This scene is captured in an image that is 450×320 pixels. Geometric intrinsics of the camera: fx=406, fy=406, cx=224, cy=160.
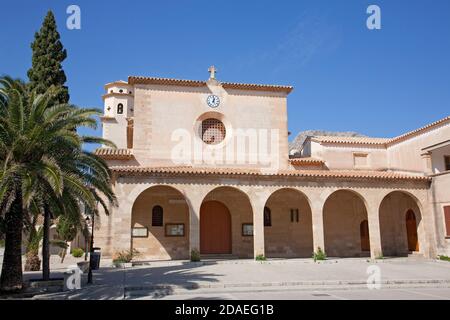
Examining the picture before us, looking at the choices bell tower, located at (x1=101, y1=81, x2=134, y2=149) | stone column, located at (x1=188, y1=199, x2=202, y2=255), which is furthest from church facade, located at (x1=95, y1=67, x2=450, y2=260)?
bell tower, located at (x1=101, y1=81, x2=134, y2=149)

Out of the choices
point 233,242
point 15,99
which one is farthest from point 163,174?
point 15,99

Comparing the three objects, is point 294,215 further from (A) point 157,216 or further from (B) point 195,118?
(B) point 195,118

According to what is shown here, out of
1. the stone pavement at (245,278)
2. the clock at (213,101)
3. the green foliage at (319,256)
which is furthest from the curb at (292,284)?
the clock at (213,101)

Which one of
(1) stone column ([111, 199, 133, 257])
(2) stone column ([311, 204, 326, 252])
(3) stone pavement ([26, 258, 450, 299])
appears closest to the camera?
(3) stone pavement ([26, 258, 450, 299])

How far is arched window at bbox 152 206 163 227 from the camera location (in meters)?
20.6

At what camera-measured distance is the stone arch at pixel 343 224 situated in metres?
22.6

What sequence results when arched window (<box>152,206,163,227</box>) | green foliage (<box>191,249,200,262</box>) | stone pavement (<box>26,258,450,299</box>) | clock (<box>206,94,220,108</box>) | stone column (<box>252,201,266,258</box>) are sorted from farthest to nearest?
clock (<box>206,94,220,108</box>) → arched window (<box>152,206,163,227</box>) → stone column (<box>252,201,266,258</box>) → green foliage (<box>191,249,200,262</box>) → stone pavement (<box>26,258,450,299</box>)

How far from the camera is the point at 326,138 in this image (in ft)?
84.2

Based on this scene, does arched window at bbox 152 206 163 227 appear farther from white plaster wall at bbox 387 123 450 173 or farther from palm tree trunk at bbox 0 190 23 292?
white plaster wall at bbox 387 123 450 173

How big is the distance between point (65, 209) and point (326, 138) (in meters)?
18.0

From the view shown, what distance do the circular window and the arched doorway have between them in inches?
172

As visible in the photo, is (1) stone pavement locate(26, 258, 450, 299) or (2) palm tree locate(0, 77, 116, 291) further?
(1) stone pavement locate(26, 258, 450, 299)

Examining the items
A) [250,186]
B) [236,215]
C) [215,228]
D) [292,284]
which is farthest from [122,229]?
[292,284]
